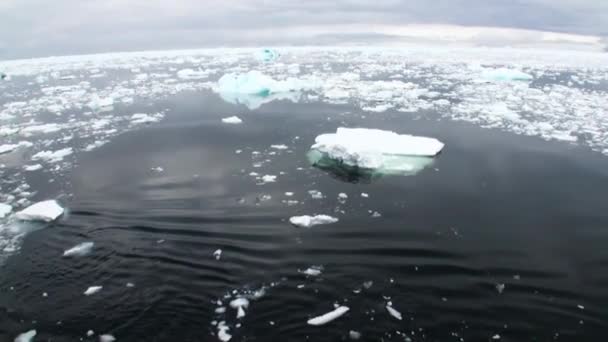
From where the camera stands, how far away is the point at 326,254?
6.44 meters

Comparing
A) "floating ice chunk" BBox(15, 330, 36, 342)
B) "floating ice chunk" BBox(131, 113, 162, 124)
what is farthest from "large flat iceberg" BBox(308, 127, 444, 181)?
"floating ice chunk" BBox(131, 113, 162, 124)

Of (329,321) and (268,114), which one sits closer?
(329,321)

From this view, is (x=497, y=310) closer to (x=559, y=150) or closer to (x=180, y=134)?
(x=559, y=150)

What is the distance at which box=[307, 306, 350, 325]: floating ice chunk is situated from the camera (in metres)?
4.93

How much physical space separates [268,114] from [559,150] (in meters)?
11.4

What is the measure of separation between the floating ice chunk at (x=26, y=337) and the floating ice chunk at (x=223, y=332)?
2241 mm

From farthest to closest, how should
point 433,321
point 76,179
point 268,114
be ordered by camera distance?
point 268,114 < point 76,179 < point 433,321

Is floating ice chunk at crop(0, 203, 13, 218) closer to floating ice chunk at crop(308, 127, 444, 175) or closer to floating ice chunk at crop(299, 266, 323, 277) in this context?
floating ice chunk at crop(299, 266, 323, 277)

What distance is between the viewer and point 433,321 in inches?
194

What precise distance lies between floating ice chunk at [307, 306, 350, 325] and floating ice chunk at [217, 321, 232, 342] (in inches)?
38.9

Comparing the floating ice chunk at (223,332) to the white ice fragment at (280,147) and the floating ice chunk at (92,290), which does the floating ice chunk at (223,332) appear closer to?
the floating ice chunk at (92,290)

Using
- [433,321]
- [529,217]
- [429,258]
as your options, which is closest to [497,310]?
[433,321]

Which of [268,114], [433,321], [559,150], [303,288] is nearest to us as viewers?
[433,321]

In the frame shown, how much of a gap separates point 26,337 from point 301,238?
13.2 feet
